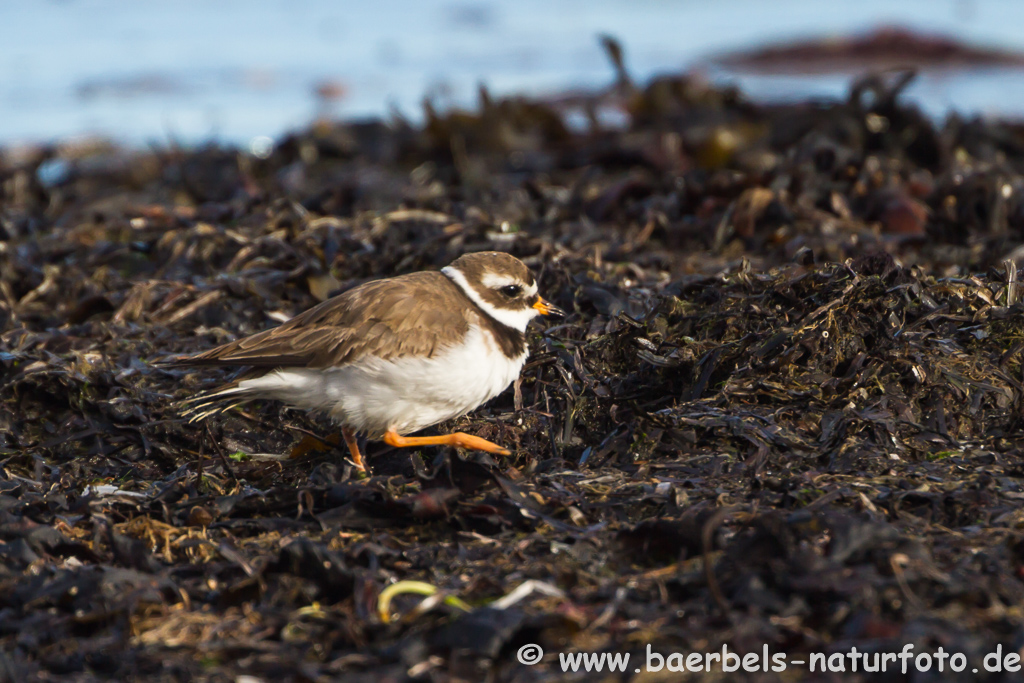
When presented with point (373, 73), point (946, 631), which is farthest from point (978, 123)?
point (373, 73)

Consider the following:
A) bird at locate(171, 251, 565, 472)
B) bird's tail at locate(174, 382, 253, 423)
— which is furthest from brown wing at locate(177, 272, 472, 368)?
bird's tail at locate(174, 382, 253, 423)

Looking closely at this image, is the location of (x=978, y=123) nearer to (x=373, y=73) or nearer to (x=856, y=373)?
(x=856, y=373)

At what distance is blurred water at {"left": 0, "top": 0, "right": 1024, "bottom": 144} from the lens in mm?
12914

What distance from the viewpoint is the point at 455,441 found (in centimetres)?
451

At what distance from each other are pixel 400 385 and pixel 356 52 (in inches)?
500

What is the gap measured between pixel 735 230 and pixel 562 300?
1.62 metres

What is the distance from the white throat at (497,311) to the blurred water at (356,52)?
675 centimetres

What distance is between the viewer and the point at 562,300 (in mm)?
5398

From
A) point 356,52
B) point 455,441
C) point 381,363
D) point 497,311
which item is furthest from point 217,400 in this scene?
point 356,52

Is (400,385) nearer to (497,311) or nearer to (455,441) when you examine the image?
(455,441)

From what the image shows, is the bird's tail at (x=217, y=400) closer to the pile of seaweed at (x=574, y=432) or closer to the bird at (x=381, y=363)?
the bird at (x=381, y=363)

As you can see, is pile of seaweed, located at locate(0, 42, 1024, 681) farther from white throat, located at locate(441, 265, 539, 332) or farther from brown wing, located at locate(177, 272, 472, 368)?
brown wing, located at locate(177, 272, 472, 368)

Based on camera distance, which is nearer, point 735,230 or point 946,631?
point 946,631

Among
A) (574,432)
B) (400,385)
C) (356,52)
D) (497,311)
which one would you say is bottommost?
(574,432)
